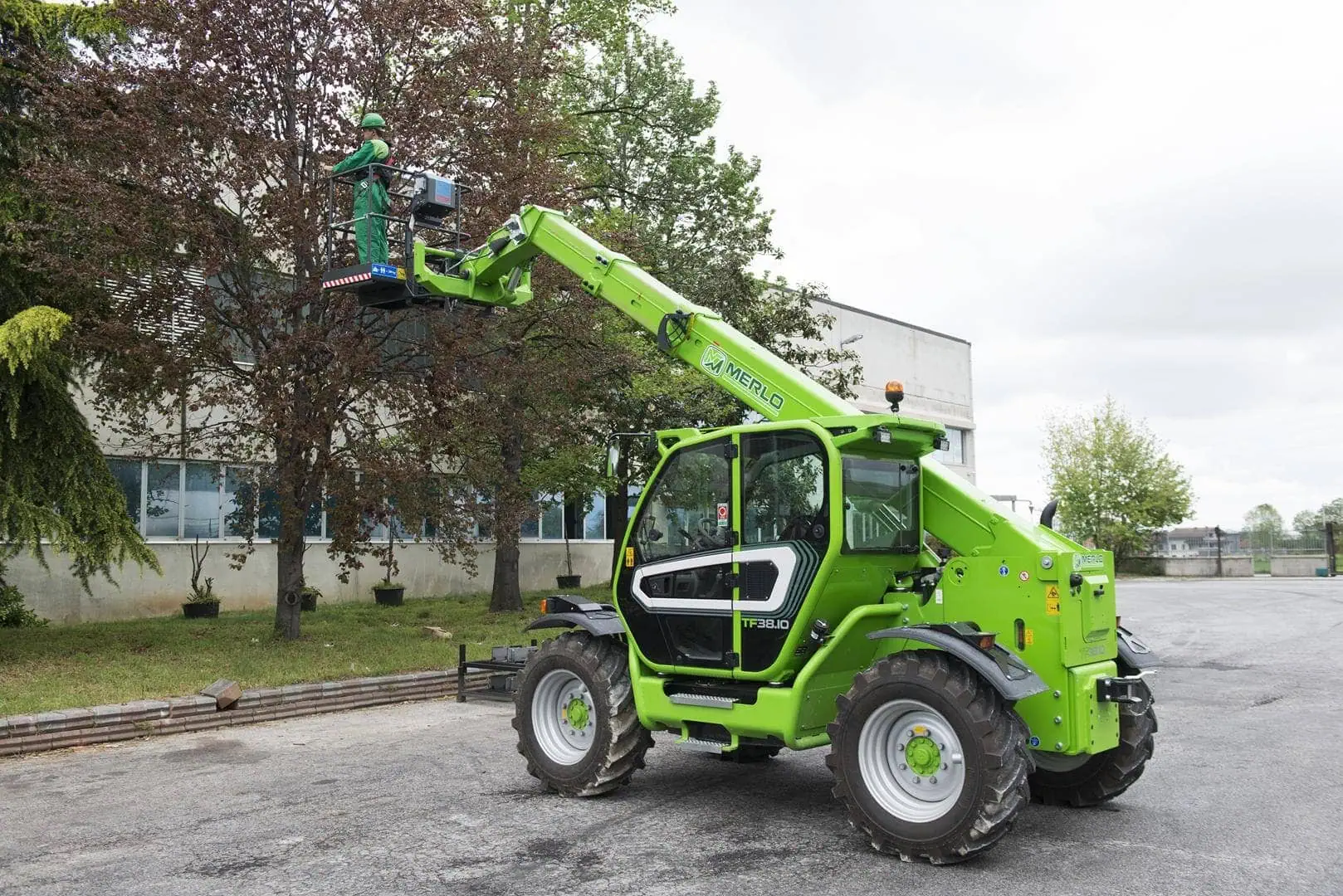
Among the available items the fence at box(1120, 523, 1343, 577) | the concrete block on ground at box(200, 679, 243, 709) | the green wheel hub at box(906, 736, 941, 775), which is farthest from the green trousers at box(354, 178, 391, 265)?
the fence at box(1120, 523, 1343, 577)

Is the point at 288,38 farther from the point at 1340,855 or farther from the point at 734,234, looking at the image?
the point at 1340,855

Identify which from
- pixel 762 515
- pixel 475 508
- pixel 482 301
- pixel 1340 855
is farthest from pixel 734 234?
pixel 1340 855

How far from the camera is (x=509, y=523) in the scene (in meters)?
15.6

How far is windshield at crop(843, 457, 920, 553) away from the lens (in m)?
6.70

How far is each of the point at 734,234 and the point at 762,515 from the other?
17902 mm

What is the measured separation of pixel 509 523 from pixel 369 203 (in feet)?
24.4

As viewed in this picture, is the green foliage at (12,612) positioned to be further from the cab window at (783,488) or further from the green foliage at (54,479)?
the cab window at (783,488)

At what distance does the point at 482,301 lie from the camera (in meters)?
9.36

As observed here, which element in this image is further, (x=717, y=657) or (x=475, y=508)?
(x=475, y=508)

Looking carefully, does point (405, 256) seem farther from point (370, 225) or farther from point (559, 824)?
point (559, 824)

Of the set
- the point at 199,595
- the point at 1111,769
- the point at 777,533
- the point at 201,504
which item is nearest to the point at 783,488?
the point at 777,533

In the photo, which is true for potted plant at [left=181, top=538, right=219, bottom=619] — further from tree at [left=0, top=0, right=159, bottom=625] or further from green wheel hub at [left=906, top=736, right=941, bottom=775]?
green wheel hub at [left=906, top=736, right=941, bottom=775]

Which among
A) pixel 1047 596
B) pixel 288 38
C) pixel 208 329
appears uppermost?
pixel 288 38

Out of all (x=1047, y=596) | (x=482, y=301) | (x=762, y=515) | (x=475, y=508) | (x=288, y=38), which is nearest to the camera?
(x=1047, y=596)
